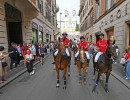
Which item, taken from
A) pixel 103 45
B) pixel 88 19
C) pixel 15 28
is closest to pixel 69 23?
pixel 88 19

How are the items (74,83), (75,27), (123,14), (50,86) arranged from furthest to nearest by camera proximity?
(75,27), (123,14), (74,83), (50,86)

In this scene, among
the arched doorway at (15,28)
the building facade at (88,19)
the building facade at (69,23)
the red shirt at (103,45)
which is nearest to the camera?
the red shirt at (103,45)

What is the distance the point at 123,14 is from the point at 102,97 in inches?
329

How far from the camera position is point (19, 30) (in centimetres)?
1109

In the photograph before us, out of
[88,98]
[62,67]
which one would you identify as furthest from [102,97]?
[62,67]

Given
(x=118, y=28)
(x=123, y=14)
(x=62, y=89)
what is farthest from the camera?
(x=118, y=28)

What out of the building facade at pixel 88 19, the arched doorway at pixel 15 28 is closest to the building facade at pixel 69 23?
the building facade at pixel 88 19

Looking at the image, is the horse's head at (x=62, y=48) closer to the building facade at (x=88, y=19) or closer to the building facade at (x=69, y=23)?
the building facade at (x=88, y=19)

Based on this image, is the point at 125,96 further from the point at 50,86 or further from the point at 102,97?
the point at 50,86

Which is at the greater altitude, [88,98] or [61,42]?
[61,42]

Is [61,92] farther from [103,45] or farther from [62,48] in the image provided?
[103,45]

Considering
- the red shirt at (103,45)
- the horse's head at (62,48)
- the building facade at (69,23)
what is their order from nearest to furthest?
1. the horse's head at (62,48)
2. the red shirt at (103,45)
3. the building facade at (69,23)

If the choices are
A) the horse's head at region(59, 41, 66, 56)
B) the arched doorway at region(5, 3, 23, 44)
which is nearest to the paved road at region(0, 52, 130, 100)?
the horse's head at region(59, 41, 66, 56)

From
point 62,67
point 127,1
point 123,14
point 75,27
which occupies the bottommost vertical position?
point 62,67
